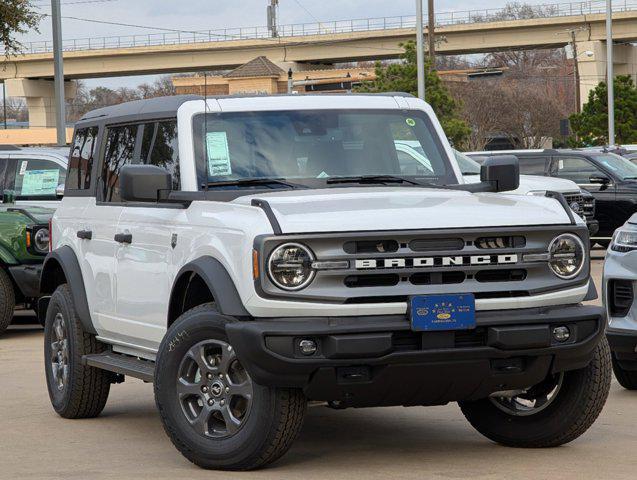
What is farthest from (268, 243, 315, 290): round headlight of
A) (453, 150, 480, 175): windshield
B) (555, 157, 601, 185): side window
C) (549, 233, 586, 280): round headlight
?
(555, 157, 601, 185): side window

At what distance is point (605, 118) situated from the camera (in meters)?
57.2

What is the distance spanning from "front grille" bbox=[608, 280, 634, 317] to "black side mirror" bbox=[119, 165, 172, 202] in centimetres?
327

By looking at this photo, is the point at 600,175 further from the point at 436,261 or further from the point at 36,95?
the point at 36,95

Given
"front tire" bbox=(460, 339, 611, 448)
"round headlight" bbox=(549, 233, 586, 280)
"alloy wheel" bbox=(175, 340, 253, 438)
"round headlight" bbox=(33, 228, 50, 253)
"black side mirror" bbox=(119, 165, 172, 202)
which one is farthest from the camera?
"round headlight" bbox=(33, 228, 50, 253)

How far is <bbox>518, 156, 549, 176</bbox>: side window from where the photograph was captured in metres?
25.2

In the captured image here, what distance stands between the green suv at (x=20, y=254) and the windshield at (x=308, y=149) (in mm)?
6968

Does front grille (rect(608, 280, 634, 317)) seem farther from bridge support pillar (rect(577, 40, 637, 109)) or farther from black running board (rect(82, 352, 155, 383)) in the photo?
bridge support pillar (rect(577, 40, 637, 109))

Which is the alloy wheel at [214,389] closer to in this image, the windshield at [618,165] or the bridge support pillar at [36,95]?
the windshield at [618,165]

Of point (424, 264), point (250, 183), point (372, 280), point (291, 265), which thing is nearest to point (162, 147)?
point (250, 183)

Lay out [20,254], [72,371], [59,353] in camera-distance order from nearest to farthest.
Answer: [72,371], [59,353], [20,254]

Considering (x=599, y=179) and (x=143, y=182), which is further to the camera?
(x=599, y=179)

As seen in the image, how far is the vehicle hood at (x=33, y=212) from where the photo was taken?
15.0m

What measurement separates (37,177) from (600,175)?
11.9 m

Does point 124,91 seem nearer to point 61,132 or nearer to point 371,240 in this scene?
point 61,132
